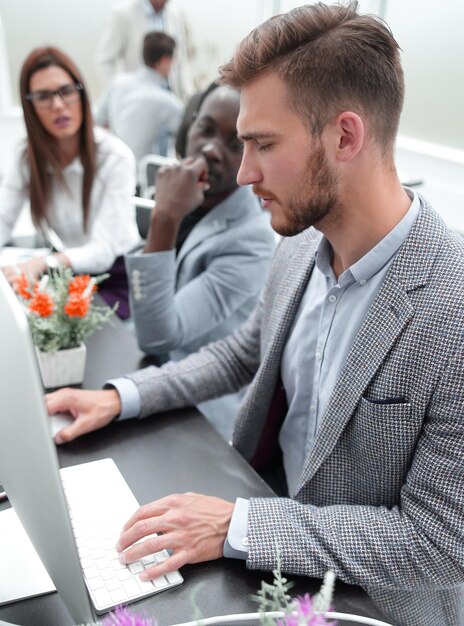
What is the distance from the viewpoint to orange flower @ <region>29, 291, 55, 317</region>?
126 cm

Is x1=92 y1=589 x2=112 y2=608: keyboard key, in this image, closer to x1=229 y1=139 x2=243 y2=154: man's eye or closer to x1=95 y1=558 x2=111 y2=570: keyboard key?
x1=95 y1=558 x2=111 y2=570: keyboard key

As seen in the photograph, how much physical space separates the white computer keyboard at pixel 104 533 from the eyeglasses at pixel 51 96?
1.64 m

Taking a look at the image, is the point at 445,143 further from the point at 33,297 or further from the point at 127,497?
the point at 127,497

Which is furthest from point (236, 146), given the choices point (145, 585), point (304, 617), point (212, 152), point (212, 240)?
point (304, 617)

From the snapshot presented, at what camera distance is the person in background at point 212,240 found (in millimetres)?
1668

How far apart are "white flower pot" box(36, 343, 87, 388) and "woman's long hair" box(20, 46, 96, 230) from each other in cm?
112

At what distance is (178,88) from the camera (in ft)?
16.3

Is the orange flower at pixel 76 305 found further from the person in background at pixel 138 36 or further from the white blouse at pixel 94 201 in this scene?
the person in background at pixel 138 36

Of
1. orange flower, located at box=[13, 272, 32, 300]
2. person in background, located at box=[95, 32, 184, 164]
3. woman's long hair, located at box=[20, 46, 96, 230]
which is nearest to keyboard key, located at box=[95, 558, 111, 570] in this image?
orange flower, located at box=[13, 272, 32, 300]

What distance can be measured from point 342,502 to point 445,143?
8.28 ft

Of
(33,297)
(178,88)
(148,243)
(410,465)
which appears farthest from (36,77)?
(178,88)

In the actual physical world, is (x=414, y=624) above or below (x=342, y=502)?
below

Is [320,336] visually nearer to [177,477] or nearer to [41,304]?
[177,477]

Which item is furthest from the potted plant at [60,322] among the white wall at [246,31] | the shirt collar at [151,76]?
the shirt collar at [151,76]
